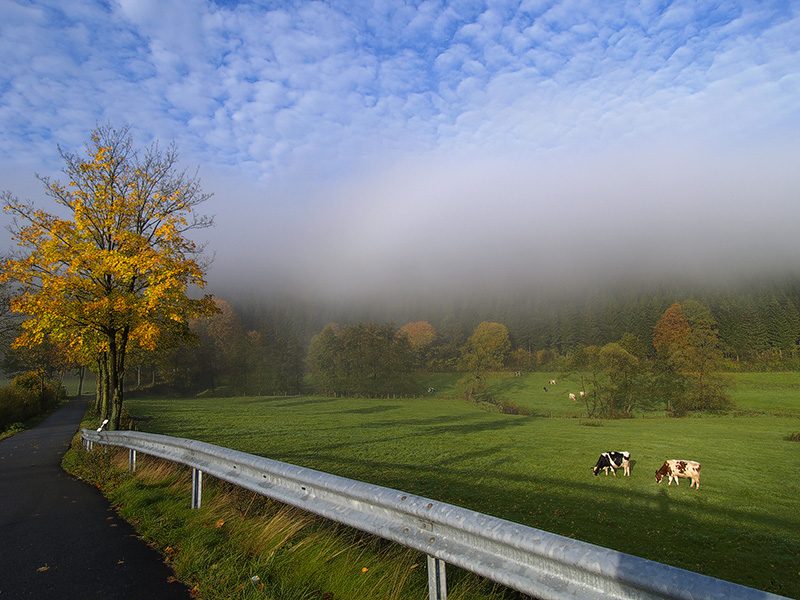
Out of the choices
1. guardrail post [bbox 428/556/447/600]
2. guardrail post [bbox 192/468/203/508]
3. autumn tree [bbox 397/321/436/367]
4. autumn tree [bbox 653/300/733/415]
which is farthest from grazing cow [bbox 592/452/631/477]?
autumn tree [bbox 397/321/436/367]

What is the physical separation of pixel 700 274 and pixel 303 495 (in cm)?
18648

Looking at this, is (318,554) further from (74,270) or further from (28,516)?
(74,270)

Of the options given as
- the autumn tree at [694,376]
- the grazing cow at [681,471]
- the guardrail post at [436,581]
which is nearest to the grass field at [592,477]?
the grazing cow at [681,471]

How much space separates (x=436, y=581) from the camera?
11.7 ft

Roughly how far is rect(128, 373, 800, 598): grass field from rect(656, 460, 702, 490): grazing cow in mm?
425

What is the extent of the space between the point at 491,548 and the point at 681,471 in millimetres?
17396

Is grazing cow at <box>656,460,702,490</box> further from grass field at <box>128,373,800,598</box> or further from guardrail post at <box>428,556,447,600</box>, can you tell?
guardrail post at <box>428,556,447,600</box>

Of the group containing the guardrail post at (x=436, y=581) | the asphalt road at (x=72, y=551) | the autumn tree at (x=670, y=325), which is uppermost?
the autumn tree at (x=670, y=325)

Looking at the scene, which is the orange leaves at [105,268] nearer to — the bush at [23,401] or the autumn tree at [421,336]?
the bush at [23,401]

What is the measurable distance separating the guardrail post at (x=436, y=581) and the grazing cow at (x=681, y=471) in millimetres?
16706

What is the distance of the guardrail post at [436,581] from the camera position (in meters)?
3.48

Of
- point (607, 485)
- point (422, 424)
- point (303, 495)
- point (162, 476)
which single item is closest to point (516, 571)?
point (303, 495)

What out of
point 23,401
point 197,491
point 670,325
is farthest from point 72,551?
point 670,325

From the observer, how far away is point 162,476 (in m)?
8.62
